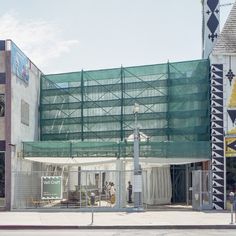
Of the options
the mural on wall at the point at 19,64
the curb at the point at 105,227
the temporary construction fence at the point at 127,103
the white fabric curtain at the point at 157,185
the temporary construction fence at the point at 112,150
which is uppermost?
the mural on wall at the point at 19,64

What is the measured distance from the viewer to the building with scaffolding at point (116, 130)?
31.0 metres

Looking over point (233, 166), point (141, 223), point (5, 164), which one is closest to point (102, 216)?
point (141, 223)

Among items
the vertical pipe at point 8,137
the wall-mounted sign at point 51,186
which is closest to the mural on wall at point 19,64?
the vertical pipe at point 8,137

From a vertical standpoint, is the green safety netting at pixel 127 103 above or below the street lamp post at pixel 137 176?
above

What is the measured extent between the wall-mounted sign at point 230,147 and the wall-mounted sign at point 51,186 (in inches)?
362

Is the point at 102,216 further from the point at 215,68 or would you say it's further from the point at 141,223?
the point at 215,68

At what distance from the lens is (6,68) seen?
30.8 m

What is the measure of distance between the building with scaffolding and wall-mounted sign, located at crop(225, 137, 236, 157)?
0.08 metres

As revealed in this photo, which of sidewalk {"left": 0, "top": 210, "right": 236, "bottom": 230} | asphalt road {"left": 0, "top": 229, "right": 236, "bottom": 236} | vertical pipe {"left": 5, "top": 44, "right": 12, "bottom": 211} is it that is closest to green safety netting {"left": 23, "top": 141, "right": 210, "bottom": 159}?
vertical pipe {"left": 5, "top": 44, "right": 12, "bottom": 211}

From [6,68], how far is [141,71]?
30.2 feet

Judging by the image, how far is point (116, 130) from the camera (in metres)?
37.0

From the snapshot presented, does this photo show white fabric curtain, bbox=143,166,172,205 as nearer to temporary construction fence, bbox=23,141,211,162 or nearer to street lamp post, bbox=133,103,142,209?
temporary construction fence, bbox=23,141,211,162

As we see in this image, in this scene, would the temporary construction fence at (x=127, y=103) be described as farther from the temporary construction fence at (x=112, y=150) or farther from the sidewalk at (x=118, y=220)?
the sidewalk at (x=118, y=220)

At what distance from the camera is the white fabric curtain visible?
34841 millimetres
